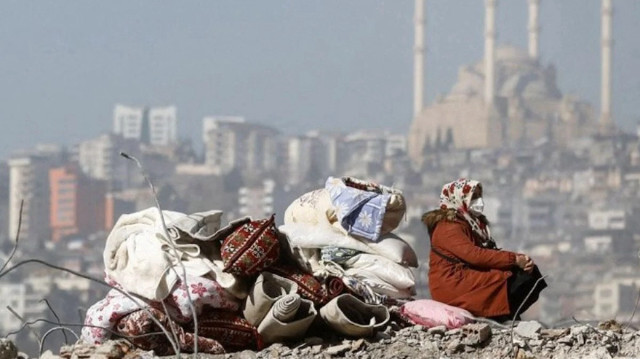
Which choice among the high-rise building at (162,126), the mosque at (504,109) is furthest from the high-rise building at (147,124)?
the mosque at (504,109)

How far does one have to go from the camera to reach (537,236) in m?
141

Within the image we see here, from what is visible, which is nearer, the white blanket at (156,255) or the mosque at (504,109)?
the white blanket at (156,255)

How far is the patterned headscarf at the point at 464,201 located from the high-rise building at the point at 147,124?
169 metres

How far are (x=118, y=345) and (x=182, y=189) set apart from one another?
149 meters

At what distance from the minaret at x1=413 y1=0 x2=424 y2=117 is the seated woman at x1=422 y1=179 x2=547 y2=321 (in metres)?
143

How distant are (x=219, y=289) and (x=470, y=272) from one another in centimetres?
112

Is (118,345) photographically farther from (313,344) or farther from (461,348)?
(461,348)

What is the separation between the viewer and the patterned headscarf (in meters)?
6.96

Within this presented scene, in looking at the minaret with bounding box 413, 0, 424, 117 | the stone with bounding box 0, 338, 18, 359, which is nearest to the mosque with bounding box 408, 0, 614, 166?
the minaret with bounding box 413, 0, 424, 117

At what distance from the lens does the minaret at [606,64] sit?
465ft

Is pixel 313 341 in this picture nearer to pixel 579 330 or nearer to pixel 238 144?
pixel 579 330

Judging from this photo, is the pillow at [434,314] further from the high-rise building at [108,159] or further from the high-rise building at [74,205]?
the high-rise building at [108,159]

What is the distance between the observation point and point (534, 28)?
15650cm

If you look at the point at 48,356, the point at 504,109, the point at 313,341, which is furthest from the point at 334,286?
the point at 504,109
